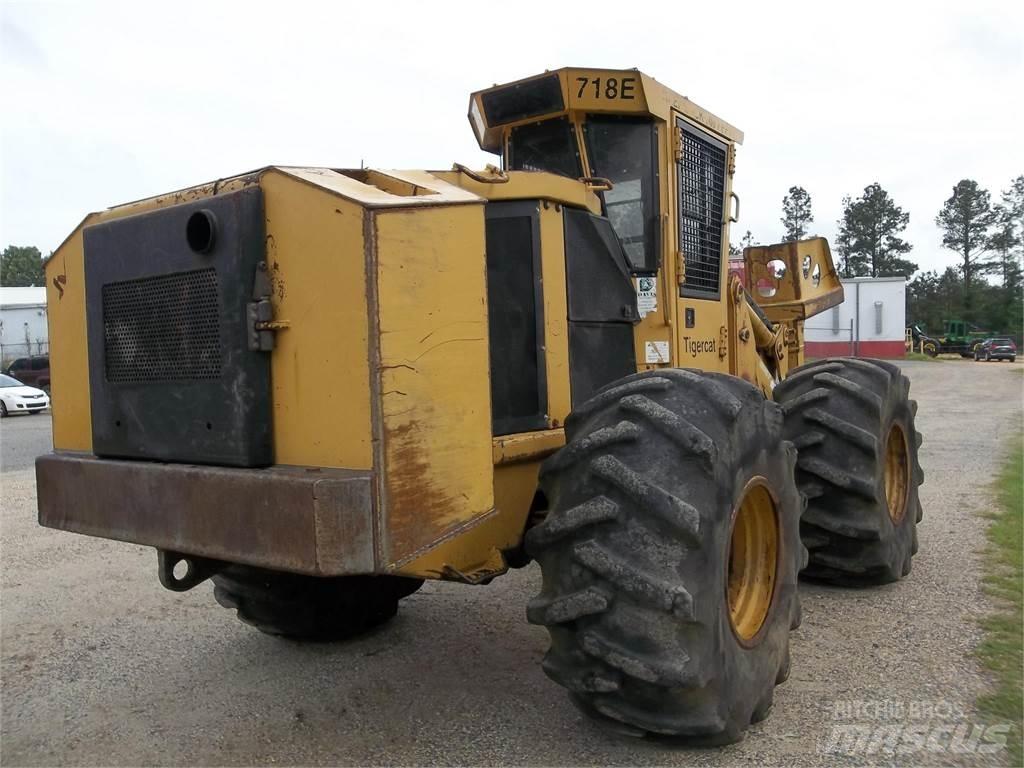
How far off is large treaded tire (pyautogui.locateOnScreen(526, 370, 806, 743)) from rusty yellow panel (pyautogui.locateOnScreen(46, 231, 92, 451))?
1.90 m

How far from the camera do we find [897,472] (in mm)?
5688

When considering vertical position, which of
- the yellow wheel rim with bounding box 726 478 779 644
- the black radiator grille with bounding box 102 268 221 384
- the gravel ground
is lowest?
the gravel ground

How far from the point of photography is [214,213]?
291 centimetres

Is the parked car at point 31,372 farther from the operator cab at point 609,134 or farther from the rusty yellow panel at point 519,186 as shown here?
the rusty yellow panel at point 519,186

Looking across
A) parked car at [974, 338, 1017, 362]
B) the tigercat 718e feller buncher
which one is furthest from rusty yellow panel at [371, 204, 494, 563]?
parked car at [974, 338, 1017, 362]

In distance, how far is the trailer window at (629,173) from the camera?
14.1 feet

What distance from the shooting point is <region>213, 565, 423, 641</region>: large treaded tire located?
13.7 feet

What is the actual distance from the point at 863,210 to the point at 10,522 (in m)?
78.9

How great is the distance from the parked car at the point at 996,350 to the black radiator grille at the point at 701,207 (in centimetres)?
4549

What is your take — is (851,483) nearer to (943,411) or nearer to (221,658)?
(221,658)

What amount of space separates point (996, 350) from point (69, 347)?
48514 mm

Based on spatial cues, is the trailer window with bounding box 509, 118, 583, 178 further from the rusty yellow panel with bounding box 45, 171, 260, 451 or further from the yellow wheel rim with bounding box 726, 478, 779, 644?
the rusty yellow panel with bounding box 45, 171, 260, 451

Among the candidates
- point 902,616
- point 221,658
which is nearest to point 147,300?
point 221,658

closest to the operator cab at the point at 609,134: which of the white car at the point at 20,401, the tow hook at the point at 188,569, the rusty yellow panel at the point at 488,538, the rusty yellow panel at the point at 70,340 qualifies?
the rusty yellow panel at the point at 488,538
